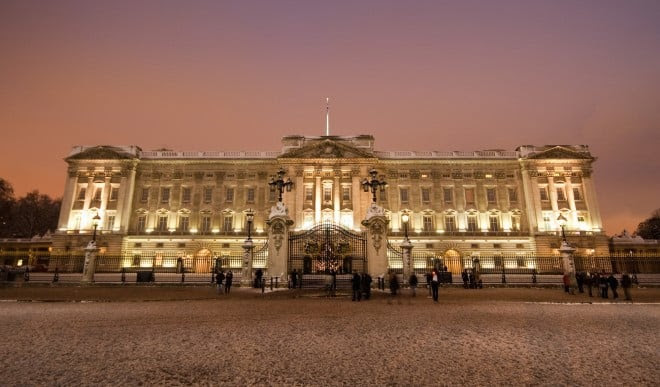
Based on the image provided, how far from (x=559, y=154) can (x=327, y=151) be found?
32066 mm

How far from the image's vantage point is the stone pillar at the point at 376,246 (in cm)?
2052

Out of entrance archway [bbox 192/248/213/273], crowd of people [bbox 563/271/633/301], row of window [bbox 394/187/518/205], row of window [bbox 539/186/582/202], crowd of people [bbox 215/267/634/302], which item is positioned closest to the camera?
crowd of people [bbox 215/267/634/302]

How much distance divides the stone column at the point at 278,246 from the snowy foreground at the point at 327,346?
27.8 feet

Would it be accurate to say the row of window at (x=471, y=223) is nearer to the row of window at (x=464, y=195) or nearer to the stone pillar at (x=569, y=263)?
the row of window at (x=464, y=195)

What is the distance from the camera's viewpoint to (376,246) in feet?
67.7

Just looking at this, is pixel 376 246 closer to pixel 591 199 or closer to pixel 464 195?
pixel 464 195

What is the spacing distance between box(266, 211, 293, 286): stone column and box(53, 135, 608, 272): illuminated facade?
24954mm

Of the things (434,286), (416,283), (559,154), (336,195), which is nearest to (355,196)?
(336,195)

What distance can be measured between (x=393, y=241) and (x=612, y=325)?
35992mm

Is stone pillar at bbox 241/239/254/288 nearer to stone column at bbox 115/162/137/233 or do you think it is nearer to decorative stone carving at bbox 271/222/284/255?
decorative stone carving at bbox 271/222/284/255

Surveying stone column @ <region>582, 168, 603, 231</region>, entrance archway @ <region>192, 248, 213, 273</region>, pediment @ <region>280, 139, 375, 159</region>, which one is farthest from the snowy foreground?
stone column @ <region>582, 168, 603, 231</region>

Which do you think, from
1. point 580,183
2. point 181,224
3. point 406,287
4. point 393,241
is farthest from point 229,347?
point 580,183

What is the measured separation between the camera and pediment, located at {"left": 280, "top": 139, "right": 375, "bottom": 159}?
160 ft

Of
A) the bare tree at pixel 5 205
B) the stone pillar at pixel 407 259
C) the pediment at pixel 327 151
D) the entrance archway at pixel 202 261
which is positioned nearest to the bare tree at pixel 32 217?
the bare tree at pixel 5 205
